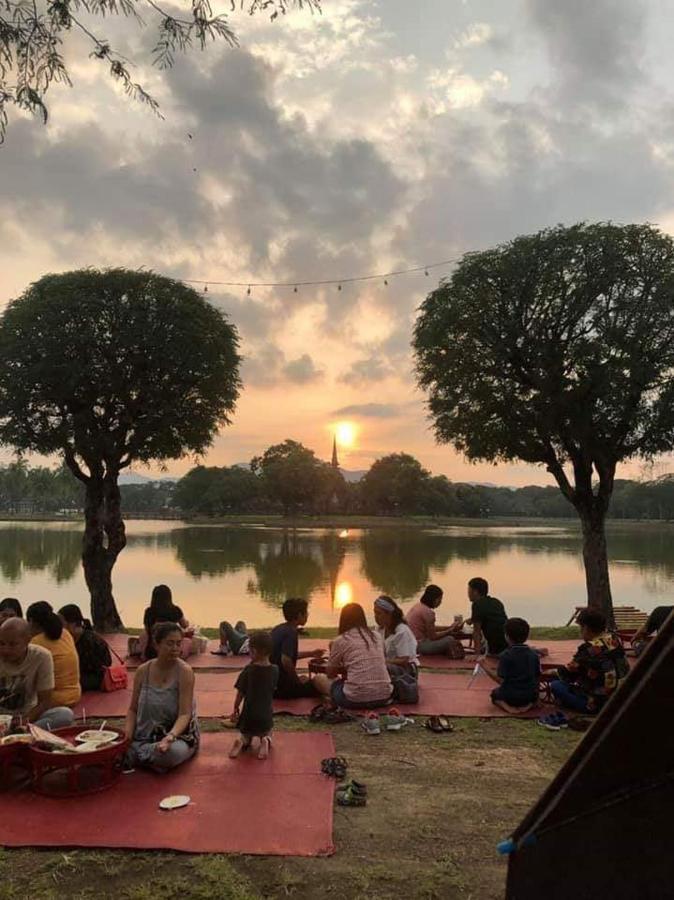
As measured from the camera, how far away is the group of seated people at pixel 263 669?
519 cm

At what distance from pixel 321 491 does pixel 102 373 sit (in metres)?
73.6

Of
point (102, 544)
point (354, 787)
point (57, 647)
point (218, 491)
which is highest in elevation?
point (218, 491)

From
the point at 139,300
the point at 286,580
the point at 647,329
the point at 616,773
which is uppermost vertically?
the point at 139,300

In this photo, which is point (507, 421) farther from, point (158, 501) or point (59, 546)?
point (158, 501)

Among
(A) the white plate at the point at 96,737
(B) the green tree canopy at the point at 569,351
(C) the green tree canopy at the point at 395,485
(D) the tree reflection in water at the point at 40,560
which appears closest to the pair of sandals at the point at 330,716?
(A) the white plate at the point at 96,737

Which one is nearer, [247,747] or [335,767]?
[335,767]

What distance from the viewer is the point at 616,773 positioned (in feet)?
7.22

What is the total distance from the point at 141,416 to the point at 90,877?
41.8 ft

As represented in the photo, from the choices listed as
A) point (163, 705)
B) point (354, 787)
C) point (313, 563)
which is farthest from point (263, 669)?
point (313, 563)

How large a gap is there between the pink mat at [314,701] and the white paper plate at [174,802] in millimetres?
2471

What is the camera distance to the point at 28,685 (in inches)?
214

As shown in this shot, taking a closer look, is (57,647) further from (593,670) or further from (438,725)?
(593,670)

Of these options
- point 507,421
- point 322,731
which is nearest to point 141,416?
point 507,421

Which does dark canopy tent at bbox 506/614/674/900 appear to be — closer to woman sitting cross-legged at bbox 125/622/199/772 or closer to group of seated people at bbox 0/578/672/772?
group of seated people at bbox 0/578/672/772
